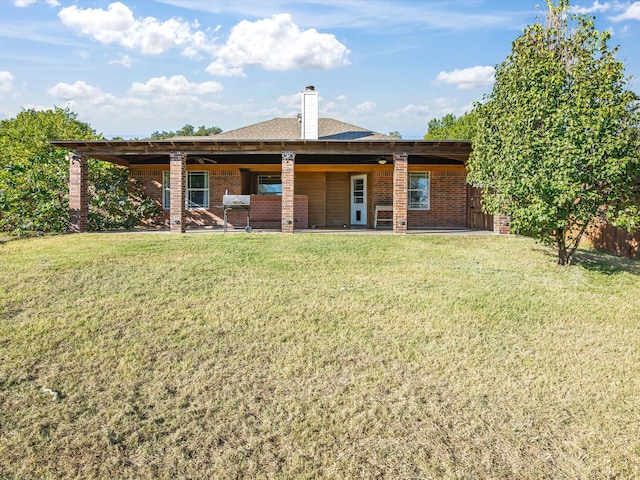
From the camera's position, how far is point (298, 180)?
16922 mm

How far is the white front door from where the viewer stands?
1669 centimetres

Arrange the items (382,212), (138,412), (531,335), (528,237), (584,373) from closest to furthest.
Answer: (138,412) < (584,373) < (531,335) < (528,237) < (382,212)

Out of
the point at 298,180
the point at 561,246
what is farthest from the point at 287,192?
the point at 561,246

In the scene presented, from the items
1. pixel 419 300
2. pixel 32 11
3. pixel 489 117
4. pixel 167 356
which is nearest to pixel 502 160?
pixel 489 117

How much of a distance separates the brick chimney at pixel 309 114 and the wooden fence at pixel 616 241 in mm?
9144

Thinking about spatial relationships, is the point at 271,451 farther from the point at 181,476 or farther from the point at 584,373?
the point at 584,373

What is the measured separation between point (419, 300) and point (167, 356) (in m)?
3.61

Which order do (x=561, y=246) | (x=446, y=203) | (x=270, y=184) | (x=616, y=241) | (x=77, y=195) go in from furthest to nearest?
(x=270, y=184)
(x=446, y=203)
(x=77, y=195)
(x=616, y=241)
(x=561, y=246)

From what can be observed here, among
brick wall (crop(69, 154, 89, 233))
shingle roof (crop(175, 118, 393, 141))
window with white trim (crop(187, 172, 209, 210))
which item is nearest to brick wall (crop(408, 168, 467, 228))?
shingle roof (crop(175, 118, 393, 141))

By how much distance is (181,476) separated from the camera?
309 cm

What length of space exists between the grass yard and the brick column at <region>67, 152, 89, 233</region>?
538 centimetres

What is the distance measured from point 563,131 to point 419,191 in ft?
28.9

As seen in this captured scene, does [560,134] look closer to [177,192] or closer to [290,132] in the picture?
[177,192]

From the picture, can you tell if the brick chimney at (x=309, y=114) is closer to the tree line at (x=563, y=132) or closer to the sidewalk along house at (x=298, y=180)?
the sidewalk along house at (x=298, y=180)
